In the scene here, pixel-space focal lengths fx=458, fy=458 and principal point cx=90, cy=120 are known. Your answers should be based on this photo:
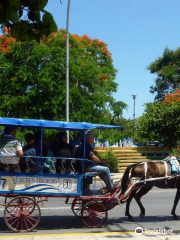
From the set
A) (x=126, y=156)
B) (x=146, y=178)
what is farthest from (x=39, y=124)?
(x=126, y=156)

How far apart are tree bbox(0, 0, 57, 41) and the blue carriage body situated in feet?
15.9

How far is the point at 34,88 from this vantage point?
21.8m

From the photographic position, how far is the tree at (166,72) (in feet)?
133

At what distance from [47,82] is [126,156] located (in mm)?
8057

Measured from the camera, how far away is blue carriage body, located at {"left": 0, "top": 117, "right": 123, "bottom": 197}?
8984 mm

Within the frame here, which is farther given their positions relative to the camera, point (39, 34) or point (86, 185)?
point (86, 185)

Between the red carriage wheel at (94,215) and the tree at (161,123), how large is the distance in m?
18.4

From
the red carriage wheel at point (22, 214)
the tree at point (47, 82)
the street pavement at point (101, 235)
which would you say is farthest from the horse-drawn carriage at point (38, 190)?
the tree at point (47, 82)

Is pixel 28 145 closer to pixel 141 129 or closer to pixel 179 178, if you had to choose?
pixel 179 178

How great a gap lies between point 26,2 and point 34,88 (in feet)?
58.4

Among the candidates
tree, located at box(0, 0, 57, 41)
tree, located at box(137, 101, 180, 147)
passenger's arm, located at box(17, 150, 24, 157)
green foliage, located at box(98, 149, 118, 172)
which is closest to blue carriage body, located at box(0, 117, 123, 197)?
passenger's arm, located at box(17, 150, 24, 157)

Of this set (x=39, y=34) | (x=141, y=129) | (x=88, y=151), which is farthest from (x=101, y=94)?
(x=39, y=34)

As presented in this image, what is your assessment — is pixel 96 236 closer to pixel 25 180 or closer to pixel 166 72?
pixel 25 180

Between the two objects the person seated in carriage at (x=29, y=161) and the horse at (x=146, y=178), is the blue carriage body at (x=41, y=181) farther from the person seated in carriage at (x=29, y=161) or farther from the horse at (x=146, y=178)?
the horse at (x=146, y=178)
